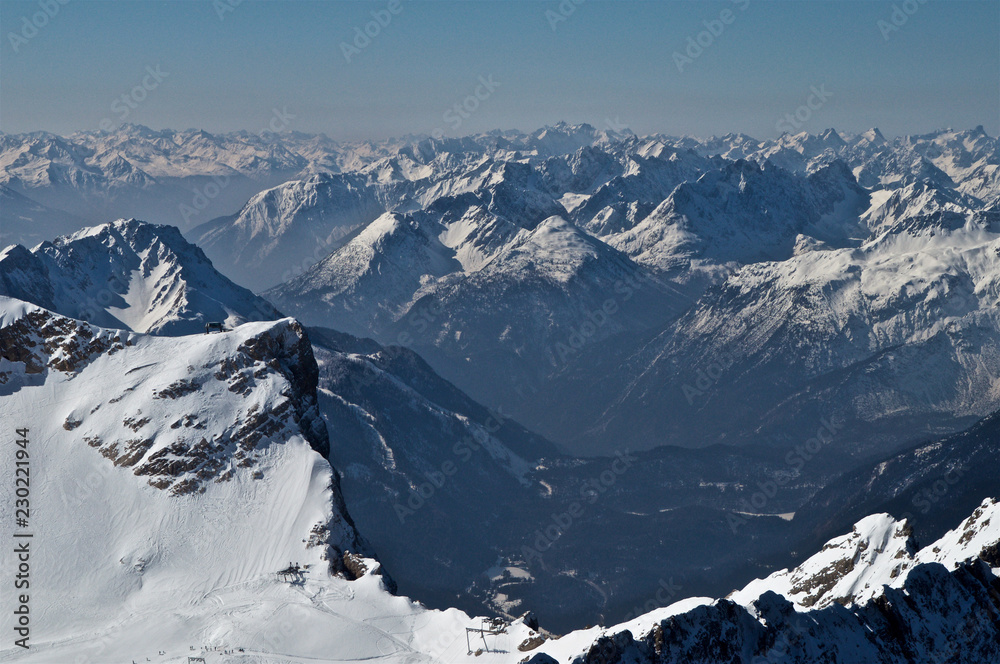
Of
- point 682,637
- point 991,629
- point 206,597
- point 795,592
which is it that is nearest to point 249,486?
point 206,597

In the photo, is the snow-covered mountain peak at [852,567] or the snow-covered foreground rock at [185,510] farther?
the snow-covered mountain peak at [852,567]

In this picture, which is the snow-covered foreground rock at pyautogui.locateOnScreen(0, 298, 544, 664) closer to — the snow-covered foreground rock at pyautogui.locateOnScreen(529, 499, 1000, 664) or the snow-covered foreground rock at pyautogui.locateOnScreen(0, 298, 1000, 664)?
the snow-covered foreground rock at pyautogui.locateOnScreen(0, 298, 1000, 664)

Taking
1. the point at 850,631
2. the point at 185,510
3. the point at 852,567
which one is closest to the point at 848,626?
the point at 850,631

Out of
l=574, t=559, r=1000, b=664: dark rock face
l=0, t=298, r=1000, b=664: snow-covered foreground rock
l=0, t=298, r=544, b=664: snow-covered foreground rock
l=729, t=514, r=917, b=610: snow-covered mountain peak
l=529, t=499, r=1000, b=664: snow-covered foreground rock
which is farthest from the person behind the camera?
l=729, t=514, r=917, b=610: snow-covered mountain peak

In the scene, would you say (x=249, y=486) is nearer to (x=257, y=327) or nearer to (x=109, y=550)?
(x=109, y=550)

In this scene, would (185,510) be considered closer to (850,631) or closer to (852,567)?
(850,631)

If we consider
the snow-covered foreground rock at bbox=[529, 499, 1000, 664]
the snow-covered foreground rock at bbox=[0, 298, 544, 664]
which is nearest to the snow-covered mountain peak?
the snow-covered foreground rock at bbox=[529, 499, 1000, 664]

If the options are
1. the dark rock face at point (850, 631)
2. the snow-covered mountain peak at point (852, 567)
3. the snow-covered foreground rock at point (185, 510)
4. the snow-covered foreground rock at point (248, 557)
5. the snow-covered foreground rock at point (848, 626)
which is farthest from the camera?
the snow-covered mountain peak at point (852, 567)

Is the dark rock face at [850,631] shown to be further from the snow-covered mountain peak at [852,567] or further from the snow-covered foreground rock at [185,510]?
the snow-covered foreground rock at [185,510]

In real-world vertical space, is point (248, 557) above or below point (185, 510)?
below

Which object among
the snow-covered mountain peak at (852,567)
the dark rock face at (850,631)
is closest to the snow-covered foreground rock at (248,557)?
the dark rock face at (850,631)
